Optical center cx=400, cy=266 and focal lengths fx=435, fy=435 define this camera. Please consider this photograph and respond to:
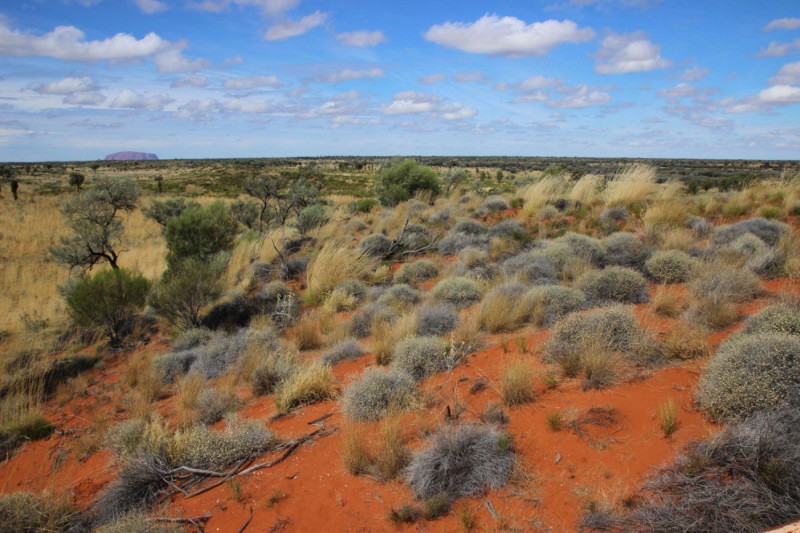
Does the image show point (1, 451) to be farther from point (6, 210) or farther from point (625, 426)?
point (6, 210)

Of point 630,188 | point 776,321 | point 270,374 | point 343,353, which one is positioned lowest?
point 270,374

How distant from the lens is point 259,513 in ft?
10.9

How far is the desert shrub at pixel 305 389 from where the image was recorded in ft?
15.9

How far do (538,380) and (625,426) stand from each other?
0.96 metres

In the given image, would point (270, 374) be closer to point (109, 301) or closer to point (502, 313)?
→ point (502, 313)

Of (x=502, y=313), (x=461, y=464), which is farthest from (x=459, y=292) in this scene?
(x=461, y=464)

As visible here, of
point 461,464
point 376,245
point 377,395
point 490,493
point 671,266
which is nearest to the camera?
point 490,493

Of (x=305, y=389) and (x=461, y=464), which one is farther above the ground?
(x=461, y=464)

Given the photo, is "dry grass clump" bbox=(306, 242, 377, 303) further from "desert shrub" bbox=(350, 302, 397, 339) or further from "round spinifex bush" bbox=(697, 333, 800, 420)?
"round spinifex bush" bbox=(697, 333, 800, 420)

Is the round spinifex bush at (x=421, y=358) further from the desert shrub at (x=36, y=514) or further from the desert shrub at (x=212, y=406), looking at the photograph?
the desert shrub at (x=36, y=514)

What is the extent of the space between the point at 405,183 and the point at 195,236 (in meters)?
9.49

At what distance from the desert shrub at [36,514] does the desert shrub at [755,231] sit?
9.79m

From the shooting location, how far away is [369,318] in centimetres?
Answer: 718

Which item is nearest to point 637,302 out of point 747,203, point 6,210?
point 747,203
